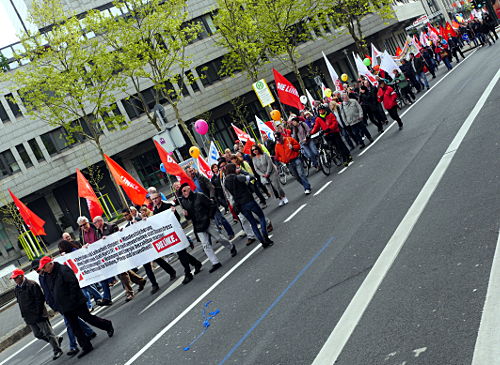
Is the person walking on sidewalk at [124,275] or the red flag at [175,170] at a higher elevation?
the red flag at [175,170]

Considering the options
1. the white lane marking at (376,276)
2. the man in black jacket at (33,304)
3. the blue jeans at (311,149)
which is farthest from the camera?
the blue jeans at (311,149)

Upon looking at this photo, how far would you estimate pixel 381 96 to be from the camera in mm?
20094

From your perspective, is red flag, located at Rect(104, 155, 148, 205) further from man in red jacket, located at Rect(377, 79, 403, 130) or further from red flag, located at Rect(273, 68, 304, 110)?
red flag, located at Rect(273, 68, 304, 110)

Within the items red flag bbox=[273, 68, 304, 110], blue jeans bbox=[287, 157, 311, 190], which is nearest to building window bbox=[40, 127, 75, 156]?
red flag bbox=[273, 68, 304, 110]

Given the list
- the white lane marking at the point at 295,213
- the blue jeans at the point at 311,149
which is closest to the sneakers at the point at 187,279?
the white lane marking at the point at 295,213

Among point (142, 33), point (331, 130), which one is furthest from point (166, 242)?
point (142, 33)

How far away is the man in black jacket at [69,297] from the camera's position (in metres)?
10.4

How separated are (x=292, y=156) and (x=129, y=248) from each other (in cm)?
494

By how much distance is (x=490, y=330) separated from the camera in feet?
16.1

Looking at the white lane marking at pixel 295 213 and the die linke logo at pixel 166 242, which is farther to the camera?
the white lane marking at pixel 295 213

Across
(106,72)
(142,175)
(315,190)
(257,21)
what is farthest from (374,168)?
(142,175)

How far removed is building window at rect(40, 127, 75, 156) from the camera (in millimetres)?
45312

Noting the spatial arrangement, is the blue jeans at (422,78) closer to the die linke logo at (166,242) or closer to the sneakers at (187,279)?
the die linke logo at (166,242)

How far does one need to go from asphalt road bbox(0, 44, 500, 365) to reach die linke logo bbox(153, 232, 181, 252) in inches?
33.7
